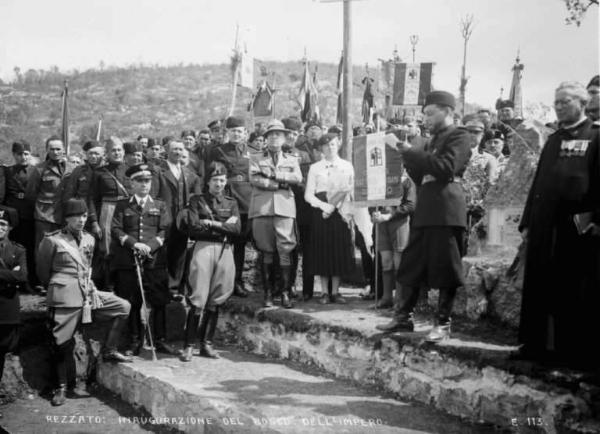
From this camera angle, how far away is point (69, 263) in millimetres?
6387

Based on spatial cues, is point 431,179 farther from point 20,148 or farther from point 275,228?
point 20,148

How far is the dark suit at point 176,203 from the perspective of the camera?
7461 mm

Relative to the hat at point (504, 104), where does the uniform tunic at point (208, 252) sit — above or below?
below

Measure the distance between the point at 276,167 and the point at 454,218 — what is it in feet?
9.72

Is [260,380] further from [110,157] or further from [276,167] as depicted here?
[110,157]

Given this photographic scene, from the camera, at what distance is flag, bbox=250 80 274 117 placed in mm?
13648

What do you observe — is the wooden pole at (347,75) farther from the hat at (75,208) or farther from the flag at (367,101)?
the flag at (367,101)

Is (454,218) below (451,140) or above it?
below

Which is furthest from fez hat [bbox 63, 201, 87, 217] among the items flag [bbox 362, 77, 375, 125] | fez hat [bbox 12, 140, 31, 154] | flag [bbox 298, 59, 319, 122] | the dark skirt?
flag [bbox 298, 59, 319, 122]

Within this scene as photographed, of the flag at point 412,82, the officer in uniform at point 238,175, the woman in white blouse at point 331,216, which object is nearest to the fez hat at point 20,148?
the officer in uniform at point 238,175

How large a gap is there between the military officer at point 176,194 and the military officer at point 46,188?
4.84ft

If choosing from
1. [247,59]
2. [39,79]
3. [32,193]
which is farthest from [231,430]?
[39,79]

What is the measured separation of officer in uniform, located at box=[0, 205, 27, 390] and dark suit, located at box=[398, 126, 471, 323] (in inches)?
157

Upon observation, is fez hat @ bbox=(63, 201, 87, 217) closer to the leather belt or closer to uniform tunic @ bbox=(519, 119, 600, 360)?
the leather belt
